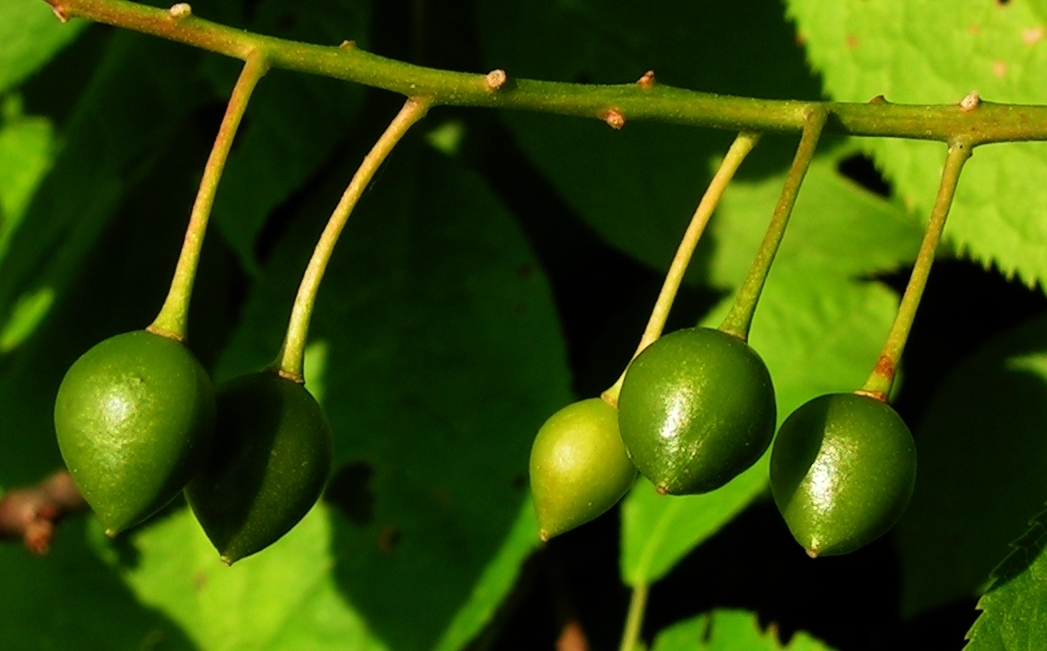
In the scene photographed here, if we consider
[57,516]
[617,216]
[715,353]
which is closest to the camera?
[715,353]

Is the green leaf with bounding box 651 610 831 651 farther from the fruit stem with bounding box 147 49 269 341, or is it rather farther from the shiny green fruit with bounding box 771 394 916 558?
the fruit stem with bounding box 147 49 269 341

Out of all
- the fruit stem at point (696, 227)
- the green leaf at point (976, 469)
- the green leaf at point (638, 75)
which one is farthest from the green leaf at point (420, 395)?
the fruit stem at point (696, 227)

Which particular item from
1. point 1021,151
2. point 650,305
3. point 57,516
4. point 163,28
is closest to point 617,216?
point 650,305

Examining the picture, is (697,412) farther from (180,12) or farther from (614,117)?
(180,12)

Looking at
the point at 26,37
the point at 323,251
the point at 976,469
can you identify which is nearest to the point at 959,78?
the point at 976,469

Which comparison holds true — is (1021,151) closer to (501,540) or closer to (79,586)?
(501,540)

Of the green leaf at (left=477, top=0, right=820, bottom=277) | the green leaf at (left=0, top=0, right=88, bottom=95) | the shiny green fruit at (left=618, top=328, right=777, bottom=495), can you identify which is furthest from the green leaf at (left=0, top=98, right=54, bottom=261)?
the shiny green fruit at (left=618, top=328, right=777, bottom=495)

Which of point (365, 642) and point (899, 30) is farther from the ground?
point (899, 30)
